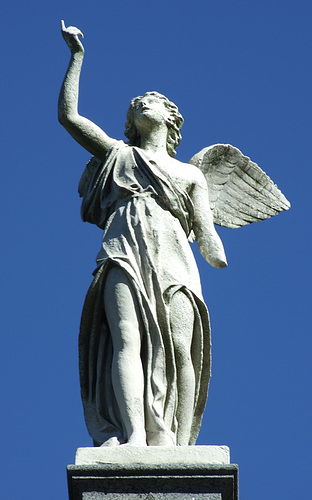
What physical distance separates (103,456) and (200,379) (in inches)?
53.8

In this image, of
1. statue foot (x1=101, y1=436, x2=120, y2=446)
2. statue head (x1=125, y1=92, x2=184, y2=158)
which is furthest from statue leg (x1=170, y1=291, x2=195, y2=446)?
statue head (x1=125, y1=92, x2=184, y2=158)

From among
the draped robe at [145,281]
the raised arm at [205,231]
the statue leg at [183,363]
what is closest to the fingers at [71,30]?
the draped robe at [145,281]

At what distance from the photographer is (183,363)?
1088 centimetres

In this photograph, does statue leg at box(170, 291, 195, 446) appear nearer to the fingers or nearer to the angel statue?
the angel statue

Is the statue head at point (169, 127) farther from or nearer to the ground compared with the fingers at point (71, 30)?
nearer to the ground

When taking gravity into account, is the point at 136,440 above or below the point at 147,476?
above

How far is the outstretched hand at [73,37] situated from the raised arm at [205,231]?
151 cm

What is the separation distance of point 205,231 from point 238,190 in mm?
1683

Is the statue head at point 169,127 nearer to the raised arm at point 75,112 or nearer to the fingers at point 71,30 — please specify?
the raised arm at point 75,112

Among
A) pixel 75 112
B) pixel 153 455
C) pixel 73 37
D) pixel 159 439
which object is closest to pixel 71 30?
pixel 73 37

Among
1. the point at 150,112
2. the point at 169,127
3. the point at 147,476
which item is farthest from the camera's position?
the point at 169,127

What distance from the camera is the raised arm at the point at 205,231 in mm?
11719

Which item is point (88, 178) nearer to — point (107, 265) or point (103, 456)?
point (107, 265)

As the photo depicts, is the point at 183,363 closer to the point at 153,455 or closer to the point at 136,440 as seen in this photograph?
the point at 136,440
